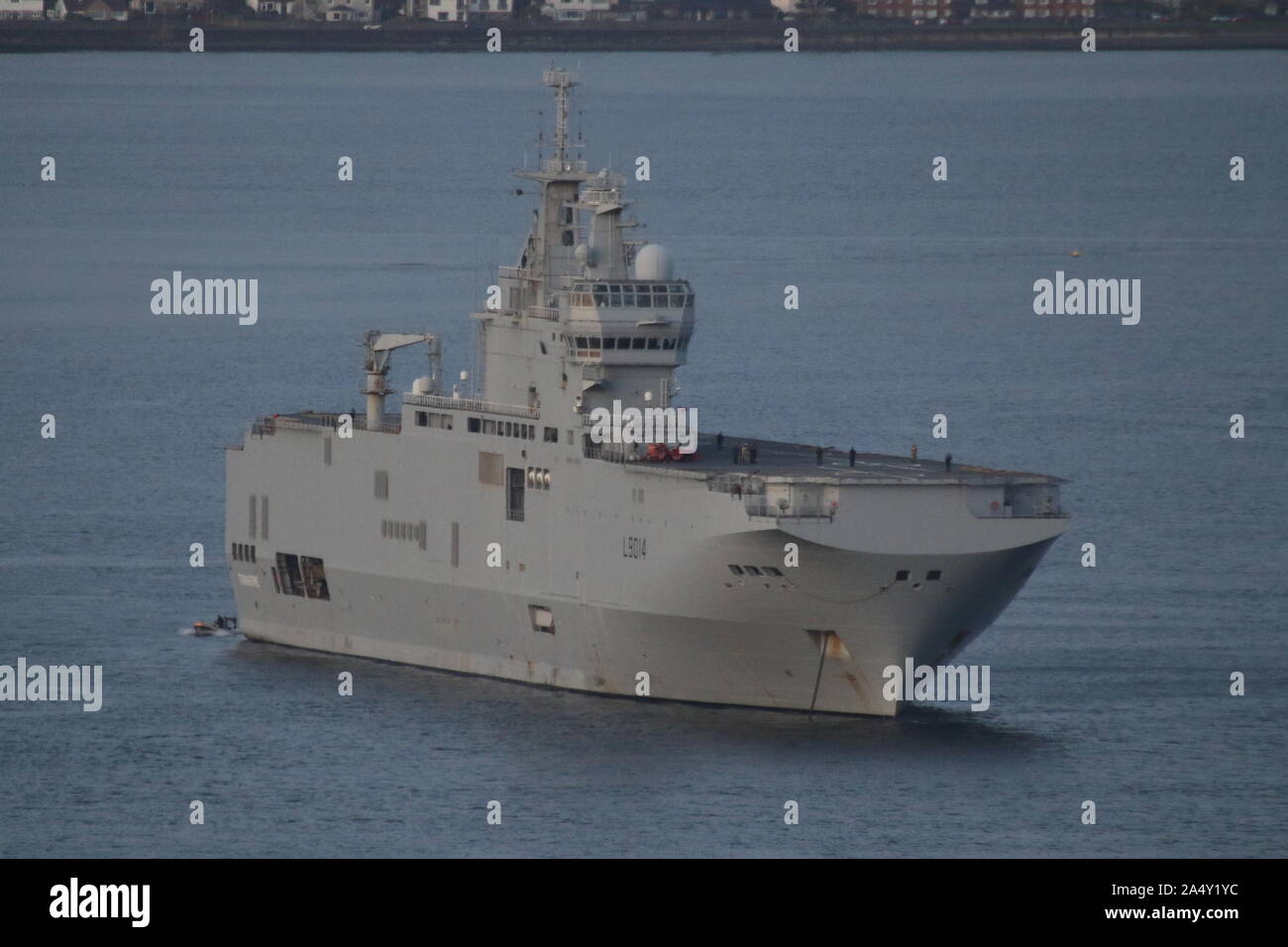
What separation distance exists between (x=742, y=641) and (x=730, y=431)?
33488 mm

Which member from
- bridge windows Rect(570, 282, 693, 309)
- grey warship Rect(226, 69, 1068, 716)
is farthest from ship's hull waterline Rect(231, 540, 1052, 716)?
bridge windows Rect(570, 282, 693, 309)

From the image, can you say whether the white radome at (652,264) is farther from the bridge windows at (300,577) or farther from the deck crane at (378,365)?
the bridge windows at (300,577)

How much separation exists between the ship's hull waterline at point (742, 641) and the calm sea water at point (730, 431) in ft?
2.39

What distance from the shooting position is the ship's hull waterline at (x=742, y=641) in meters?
66.4

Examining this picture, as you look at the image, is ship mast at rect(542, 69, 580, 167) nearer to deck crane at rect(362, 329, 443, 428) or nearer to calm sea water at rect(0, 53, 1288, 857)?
calm sea water at rect(0, 53, 1288, 857)

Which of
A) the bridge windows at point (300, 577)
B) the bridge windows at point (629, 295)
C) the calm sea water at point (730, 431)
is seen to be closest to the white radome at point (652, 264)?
the bridge windows at point (629, 295)

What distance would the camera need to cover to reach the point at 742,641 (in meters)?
67.4

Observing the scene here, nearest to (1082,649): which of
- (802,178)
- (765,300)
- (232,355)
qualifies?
(232,355)

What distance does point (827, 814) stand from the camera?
6100 cm

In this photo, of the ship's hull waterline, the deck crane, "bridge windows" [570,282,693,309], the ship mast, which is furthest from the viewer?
the deck crane

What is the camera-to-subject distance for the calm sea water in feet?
202

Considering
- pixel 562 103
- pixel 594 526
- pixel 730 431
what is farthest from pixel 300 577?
pixel 730 431

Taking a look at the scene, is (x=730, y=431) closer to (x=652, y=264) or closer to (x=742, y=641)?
(x=652, y=264)

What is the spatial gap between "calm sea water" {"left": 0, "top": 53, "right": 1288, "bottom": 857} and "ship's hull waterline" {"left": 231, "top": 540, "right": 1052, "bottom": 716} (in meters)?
0.73
